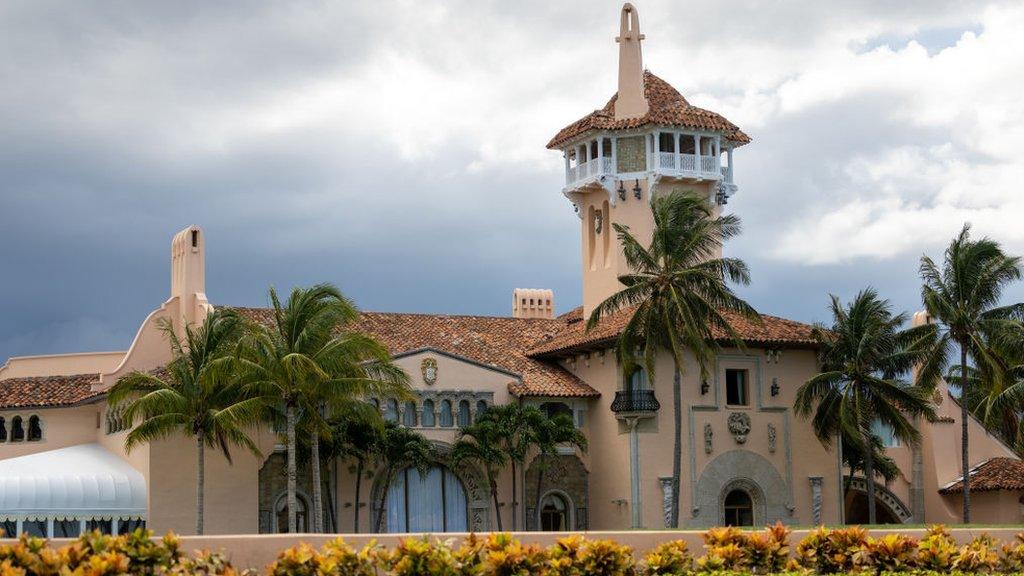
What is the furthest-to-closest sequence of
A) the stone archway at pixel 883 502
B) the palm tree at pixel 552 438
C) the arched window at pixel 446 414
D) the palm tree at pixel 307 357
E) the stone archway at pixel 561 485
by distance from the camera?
the stone archway at pixel 883 502 < the stone archway at pixel 561 485 < the arched window at pixel 446 414 < the palm tree at pixel 552 438 < the palm tree at pixel 307 357

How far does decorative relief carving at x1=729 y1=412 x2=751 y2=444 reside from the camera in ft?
178

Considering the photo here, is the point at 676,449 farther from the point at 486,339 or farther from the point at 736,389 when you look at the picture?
the point at 486,339

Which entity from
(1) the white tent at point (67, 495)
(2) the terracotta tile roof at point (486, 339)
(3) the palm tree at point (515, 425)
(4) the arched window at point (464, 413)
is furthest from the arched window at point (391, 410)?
(1) the white tent at point (67, 495)

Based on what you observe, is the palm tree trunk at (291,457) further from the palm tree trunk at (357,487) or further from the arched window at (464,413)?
the arched window at (464,413)

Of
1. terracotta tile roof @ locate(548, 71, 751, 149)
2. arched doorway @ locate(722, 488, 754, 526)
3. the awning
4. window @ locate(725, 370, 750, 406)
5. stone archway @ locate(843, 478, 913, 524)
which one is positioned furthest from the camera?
stone archway @ locate(843, 478, 913, 524)

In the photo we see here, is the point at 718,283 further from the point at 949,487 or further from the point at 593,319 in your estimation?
the point at 949,487

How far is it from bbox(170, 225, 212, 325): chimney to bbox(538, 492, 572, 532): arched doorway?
14.2 m

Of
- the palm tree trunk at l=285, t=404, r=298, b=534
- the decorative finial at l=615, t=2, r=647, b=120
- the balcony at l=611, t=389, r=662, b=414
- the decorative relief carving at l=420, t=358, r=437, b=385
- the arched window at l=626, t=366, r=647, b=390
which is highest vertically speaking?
the decorative finial at l=615, t=2, r=647, b=120

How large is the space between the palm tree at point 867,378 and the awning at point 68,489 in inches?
920

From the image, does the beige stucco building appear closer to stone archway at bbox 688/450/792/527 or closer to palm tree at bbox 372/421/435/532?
stone archway at bbox 688/450/792/527

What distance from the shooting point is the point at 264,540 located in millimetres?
24422

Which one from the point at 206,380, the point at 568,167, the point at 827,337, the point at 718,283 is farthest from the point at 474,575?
the point at 568,167

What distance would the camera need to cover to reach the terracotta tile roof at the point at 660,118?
5750 cm

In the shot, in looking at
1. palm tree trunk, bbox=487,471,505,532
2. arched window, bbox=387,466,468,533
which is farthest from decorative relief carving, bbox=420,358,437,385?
palm tree trunk, bbox=487,471,505,532
